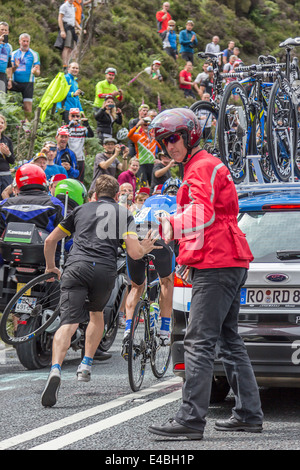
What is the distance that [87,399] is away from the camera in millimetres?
7461

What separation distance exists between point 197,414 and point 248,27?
41.6m

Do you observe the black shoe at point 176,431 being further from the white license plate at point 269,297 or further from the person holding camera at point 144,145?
the person holding camera at point 144,145

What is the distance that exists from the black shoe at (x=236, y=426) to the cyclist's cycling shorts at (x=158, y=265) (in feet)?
9.24

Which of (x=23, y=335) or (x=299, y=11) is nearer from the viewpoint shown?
(x=23, y=335)

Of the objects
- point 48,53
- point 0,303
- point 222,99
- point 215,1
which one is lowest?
point 0,303

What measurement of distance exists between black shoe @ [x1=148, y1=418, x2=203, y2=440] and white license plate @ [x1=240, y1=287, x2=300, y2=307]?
1079 millimetres

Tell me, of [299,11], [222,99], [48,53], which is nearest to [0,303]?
[222,99]

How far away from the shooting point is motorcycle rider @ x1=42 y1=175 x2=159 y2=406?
7.74 meters

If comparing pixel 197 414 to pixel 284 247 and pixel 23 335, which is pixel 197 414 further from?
pixel 23 335

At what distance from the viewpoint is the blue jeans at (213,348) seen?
19.1ft

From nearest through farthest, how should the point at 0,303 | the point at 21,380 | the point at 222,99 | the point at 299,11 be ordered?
the point at 21,380 → the point at 0,303 → the point at 222,99 → the point at 299,11

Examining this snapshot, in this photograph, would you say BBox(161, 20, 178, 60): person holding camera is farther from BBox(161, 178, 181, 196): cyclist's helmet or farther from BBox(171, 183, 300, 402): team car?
BBox(171, 183, 300, 402): team car

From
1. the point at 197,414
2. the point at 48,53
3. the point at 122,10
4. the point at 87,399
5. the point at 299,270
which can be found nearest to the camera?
the point at 197,414

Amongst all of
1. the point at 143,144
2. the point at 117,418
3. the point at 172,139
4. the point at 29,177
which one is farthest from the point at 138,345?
the point at 143,144
